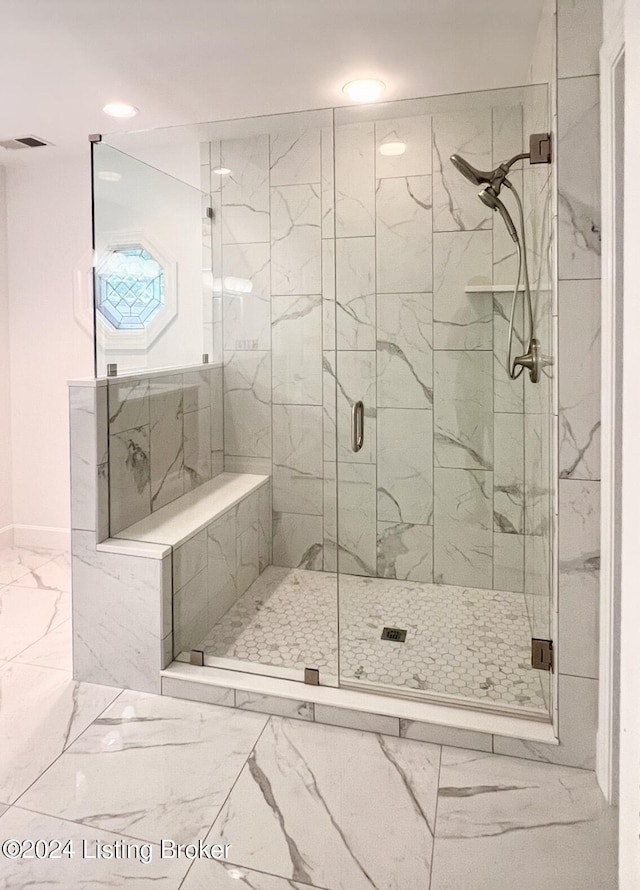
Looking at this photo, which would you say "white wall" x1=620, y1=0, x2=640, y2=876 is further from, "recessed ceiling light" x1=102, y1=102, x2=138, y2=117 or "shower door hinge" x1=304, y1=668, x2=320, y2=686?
"recessed ceiling light" x1=102, y1=102, x2=138, y2=117

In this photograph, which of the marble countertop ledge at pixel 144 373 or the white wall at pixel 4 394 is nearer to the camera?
the marble countertop ledge at pixel 144 373

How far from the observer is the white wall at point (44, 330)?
364 cm

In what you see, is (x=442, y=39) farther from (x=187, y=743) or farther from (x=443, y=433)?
(x=187, y=743)

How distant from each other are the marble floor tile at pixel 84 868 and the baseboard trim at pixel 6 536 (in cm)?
258

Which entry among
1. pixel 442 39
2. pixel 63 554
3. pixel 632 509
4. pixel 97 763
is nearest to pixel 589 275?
pixel 632 509

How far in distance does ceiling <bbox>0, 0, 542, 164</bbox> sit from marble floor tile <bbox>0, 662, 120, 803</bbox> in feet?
7.73

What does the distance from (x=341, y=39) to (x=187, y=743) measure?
2490 millimetres

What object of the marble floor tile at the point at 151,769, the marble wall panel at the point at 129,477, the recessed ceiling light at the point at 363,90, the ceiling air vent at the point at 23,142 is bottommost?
the marble floor tile at the point at 151,769

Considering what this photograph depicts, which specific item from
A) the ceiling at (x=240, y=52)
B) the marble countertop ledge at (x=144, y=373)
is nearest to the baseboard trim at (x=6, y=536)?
the marble countertop ledge at (x=144, y=373)

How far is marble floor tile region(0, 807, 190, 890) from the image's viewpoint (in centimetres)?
141

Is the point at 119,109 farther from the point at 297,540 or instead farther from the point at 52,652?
the point at 52,652

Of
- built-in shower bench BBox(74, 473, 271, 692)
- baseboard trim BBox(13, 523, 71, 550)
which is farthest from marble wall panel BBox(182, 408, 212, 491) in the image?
baseboard trim BBox(13, 523, 71, 550)

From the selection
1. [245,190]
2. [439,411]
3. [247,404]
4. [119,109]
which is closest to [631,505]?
[439,411]

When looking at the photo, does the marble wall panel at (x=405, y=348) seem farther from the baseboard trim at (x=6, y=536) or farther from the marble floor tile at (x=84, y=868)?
the baseboard trim at (x=6, y=536)
